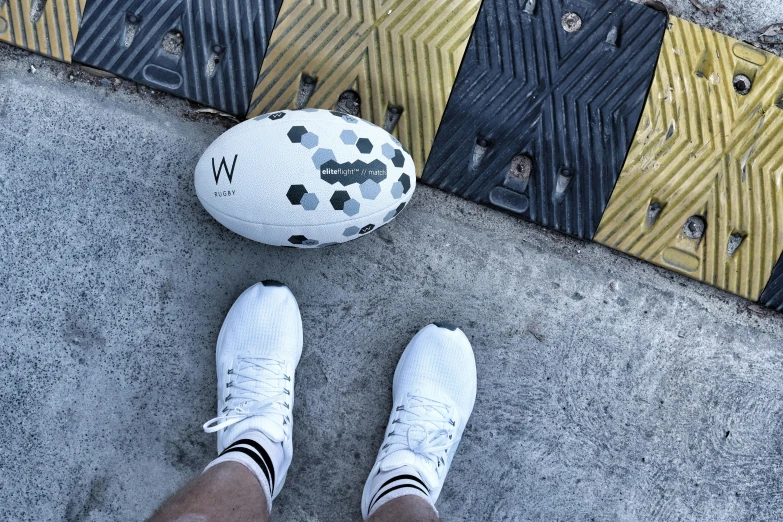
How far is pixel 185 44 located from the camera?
2.18m

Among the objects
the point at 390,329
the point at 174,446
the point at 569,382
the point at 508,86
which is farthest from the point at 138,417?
the point at 508,86

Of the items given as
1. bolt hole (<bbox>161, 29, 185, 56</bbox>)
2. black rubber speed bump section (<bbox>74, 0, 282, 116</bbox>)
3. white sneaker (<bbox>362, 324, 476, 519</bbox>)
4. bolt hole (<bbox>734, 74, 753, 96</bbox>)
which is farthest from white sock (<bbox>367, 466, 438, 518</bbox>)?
bolt hole (<bbox>734, 74, 753, 96</bbox>)

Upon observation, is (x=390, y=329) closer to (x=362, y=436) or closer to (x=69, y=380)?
(x=362, y=436)

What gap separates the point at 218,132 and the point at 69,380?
1026mm

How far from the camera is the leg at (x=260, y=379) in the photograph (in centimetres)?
198

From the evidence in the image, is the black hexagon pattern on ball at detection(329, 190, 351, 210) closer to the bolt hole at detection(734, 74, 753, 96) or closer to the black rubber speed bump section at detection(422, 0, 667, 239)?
the black rubber speed bump section at detection(422, 0, 667, 239)

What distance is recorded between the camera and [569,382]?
7.38 ft

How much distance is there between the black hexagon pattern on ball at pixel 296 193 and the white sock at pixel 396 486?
0.97m

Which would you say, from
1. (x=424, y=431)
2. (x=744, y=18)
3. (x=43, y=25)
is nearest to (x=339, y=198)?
(x=424, y=431)

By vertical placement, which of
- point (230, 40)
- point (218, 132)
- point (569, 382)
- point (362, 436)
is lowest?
point (362, 436)

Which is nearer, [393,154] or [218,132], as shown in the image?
[393,154]

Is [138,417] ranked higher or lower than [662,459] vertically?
lower

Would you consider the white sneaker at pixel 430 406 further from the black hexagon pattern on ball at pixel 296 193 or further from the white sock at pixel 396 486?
the black hexagon pattern on ball at pixel 296 193

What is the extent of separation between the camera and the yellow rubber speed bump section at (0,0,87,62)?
2.15 meters
